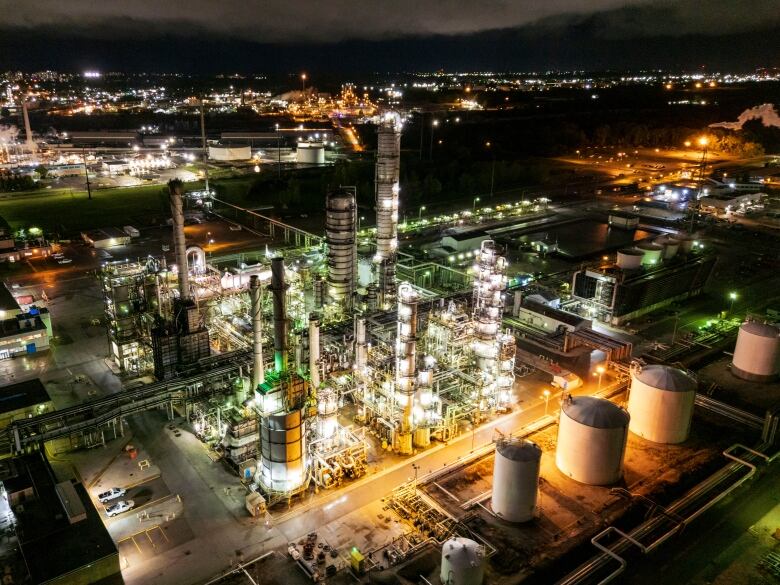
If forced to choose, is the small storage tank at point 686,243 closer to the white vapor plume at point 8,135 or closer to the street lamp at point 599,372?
the street lamp at point 599,372

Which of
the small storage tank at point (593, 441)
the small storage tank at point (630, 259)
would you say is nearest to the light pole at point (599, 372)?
the small storage tank at point (593, 441)

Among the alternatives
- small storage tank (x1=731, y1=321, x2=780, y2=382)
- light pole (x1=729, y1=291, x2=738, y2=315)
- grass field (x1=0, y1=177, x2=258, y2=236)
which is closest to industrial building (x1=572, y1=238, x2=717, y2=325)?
light pole (x1=729, y1=291, x2=738, y2=315)

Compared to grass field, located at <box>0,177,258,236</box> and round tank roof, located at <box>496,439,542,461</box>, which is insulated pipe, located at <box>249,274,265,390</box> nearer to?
round tank roof, located at <box>496,439,542,461</box>

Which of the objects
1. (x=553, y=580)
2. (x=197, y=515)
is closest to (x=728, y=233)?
(x=553, y=580)

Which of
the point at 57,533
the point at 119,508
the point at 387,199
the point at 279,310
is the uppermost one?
the point at 387,199

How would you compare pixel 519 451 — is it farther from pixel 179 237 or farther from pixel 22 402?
pixel 22 402

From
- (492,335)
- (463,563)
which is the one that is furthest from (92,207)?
(463,563)

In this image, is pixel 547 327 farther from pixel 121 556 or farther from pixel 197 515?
pixel 121 556
